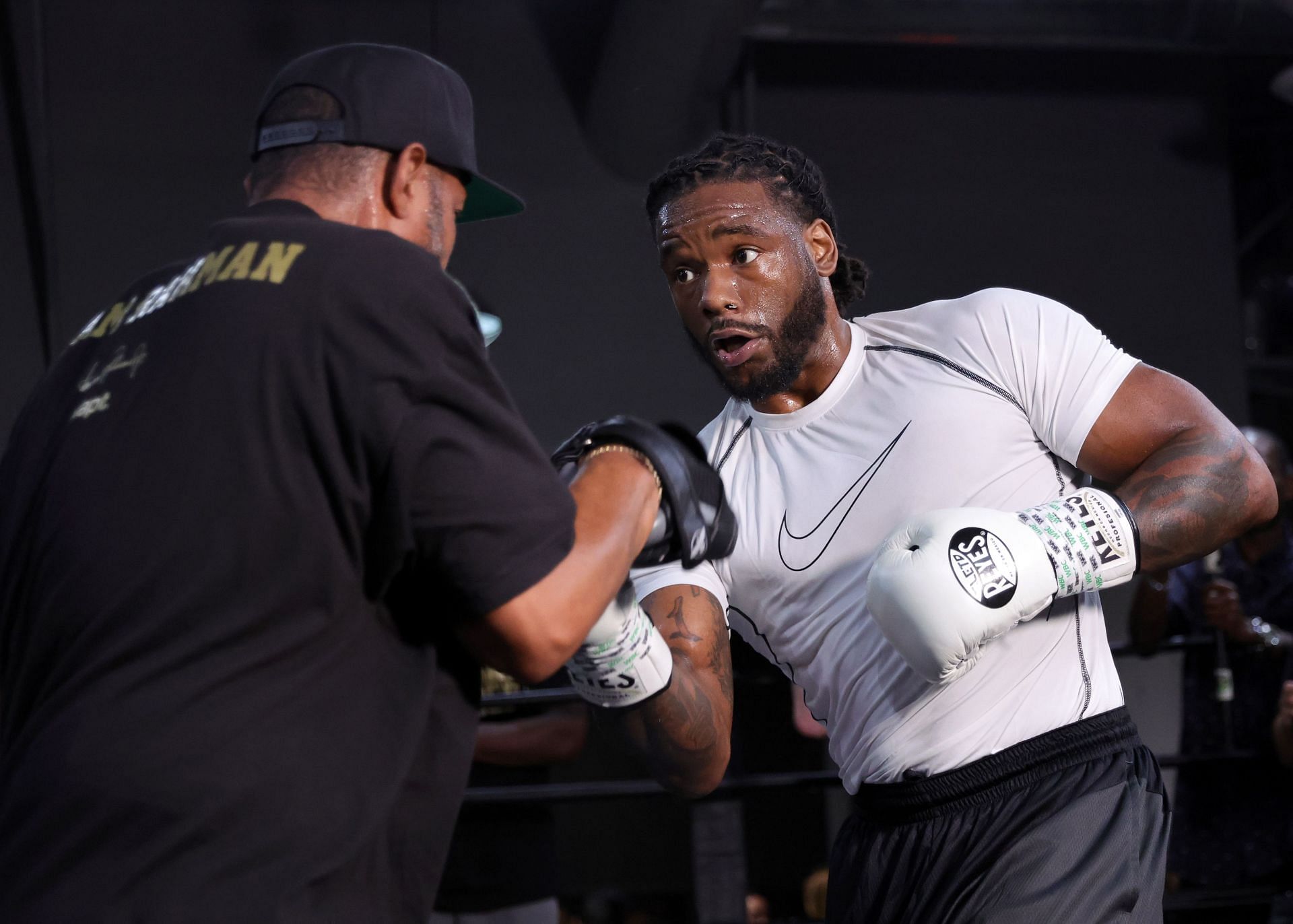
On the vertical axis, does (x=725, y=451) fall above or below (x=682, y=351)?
above

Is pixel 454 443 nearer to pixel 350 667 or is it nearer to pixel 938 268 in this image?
pixel 350 667

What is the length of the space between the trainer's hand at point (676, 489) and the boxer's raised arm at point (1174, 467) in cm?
64

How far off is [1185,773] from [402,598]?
3.20 meters

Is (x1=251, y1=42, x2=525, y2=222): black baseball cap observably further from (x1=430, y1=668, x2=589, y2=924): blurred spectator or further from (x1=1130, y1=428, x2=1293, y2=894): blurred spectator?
(x1=1130, y1=428, x2=1293, y2=894): blurred spectator

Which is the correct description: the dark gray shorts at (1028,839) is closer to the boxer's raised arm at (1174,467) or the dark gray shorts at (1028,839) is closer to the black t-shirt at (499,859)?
the boxer's raised arm at (1174,467)

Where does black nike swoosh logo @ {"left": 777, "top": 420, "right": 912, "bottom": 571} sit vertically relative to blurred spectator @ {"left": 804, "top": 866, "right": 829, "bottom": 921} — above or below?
above

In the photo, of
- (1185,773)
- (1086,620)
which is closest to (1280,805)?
(1185,773)

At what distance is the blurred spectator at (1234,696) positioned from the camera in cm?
354

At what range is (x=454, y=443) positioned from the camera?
1092 millimetres

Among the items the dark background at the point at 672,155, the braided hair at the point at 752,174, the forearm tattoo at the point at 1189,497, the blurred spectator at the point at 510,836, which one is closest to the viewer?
the forearm tattoo at the point at 1189,497

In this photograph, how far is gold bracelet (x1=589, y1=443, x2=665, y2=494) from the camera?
131cm

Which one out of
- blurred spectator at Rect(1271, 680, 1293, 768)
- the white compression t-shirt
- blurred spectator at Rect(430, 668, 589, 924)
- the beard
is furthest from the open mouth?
blurred spectator at Rect(1271, 680, 1293, 768)

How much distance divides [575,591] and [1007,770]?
0.83m

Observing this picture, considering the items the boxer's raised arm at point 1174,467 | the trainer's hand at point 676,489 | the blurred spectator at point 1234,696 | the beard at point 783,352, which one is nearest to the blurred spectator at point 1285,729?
the blurred spectator at point 1234,696
